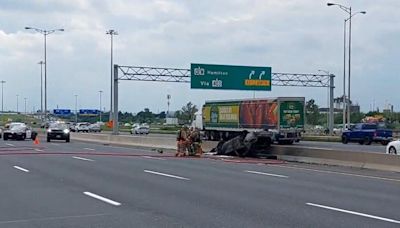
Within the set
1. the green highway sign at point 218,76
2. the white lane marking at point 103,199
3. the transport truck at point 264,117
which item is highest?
the green highway sign at point 218,76

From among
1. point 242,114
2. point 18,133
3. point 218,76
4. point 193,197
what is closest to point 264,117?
point 242,114

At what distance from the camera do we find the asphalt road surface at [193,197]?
37.7ft

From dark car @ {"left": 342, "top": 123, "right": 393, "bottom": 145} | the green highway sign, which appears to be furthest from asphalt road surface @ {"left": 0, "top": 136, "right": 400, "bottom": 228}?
the green highway sign

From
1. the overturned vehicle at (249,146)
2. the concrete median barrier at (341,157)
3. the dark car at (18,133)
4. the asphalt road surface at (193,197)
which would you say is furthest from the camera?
the dark car at (18,133)

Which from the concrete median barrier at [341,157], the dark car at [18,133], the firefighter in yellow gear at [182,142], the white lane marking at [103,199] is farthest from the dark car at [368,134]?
the white lane marking at [103,199]

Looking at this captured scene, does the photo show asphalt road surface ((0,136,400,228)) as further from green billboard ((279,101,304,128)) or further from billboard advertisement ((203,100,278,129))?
billboard advertisement ((203,100,278,129))

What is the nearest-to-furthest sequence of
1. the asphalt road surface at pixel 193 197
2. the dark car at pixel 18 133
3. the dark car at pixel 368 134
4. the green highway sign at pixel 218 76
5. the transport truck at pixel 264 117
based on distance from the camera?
1. the asphalt road surface at pixel 193 197
2. the transport truck at pixel 264 117
3. the dark car at pixel 368 134
4. the dark car at pixel 18 133
5. the green highway sign at pixel 218 76

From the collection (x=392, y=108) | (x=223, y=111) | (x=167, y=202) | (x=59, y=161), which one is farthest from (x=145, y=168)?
(x=392, y=108)

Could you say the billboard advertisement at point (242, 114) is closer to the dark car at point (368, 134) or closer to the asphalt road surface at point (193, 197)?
the dark car at point (368, 134)

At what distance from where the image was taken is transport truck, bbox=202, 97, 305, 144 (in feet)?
165

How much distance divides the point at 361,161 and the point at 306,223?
51.9ft

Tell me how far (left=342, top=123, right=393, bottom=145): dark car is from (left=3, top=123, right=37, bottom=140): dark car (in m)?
26.6

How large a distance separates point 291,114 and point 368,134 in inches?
293

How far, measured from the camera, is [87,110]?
175500 mm
